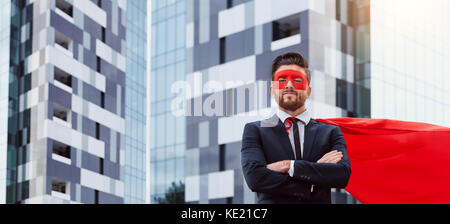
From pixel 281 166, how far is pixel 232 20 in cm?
3014

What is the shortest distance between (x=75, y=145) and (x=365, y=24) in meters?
25.1

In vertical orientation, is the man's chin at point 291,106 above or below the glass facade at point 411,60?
below

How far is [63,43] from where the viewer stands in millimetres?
52156

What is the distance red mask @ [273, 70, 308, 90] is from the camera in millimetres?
4672

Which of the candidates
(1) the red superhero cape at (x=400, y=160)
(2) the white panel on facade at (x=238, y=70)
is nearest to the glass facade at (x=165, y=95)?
(2) the white panel on facade at (x=238, y=70)

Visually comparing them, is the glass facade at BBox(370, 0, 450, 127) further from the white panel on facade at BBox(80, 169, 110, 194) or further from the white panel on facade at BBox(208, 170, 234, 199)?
the white panel on facade at BBox(80, 169, 110, 194)

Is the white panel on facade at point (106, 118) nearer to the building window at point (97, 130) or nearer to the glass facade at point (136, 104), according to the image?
the building window at point (97, 130)

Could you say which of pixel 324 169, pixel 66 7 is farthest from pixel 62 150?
pixel 324 169

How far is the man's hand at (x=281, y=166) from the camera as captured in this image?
464cm

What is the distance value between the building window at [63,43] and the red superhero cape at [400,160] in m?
45.4

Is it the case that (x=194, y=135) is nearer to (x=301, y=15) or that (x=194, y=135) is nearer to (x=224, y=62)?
(x=224, y=62)

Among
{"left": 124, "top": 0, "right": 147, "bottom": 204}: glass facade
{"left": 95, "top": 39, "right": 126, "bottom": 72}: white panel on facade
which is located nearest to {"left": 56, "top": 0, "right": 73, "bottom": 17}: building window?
{"left": 95, "top": 39, "right": 126, "bottom": 72}: white panel on facade

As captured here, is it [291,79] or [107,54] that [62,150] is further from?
[291,79]

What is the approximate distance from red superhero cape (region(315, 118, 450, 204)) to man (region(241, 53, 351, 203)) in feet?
6.99
